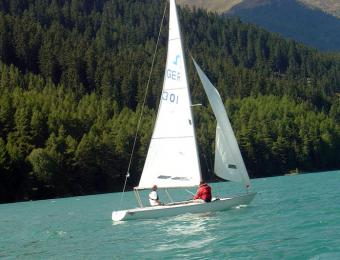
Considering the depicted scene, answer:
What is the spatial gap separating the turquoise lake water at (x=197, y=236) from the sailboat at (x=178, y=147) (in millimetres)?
919

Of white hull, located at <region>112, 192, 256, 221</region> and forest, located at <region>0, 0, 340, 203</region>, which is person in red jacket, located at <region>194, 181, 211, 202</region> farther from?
forest, located at <region>0, 0, 340, 203</region>

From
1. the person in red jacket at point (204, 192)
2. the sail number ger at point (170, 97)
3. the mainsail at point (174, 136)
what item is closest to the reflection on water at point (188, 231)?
the person in red jacket at point (204, 192)

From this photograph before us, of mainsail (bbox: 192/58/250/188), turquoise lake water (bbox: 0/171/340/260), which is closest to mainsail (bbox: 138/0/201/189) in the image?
mainsail (bbox: 192/58/250/188)

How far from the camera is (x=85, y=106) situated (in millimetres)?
139375

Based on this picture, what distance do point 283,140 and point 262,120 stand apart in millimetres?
11917

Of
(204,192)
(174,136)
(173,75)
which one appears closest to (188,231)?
(204,192)

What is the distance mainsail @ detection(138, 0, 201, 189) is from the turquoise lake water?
275 centimetres

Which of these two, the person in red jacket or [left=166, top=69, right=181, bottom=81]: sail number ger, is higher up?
[left=166, top=69, right=181, bottom=81]: sail number ger

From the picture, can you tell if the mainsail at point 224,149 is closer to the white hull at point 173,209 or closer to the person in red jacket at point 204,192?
the white hull at point 173,209

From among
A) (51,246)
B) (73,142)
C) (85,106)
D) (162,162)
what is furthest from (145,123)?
(51,246)

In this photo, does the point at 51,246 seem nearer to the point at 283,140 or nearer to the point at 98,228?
the point at 98,228

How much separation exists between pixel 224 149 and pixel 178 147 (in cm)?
305

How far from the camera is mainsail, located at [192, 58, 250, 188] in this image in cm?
4162

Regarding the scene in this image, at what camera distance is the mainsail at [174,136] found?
4075cm
